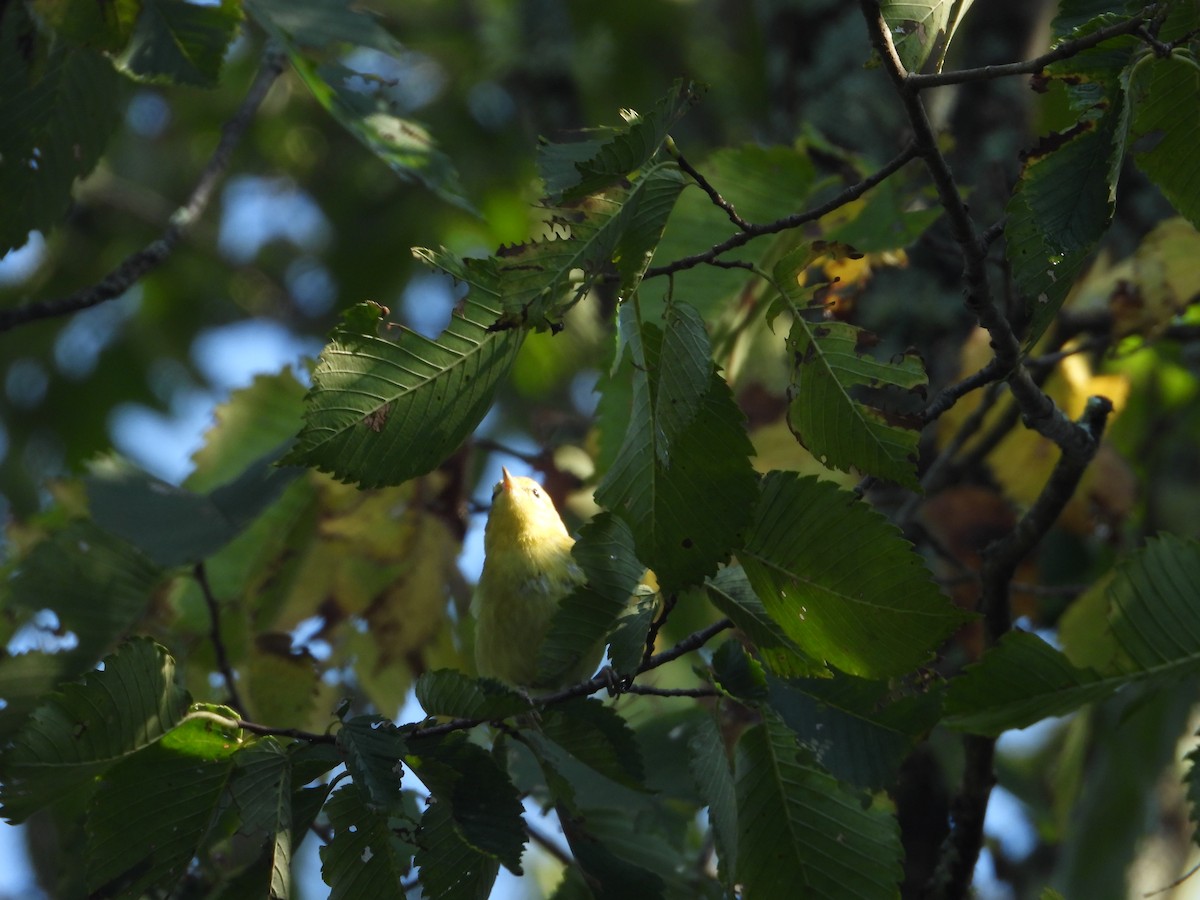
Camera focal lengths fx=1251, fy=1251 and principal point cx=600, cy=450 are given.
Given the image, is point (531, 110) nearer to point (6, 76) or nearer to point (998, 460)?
point (998, 460)

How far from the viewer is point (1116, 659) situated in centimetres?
143

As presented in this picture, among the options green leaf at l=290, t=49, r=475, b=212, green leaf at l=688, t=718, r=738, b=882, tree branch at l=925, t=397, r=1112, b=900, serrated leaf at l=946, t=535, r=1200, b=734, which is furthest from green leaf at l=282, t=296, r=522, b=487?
tree branch at l=925, t=397, r=1112, b=900

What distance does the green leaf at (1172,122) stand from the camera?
1292mm

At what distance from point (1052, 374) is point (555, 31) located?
2501mm

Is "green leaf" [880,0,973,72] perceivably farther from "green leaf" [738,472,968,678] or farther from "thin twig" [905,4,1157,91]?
"green leaf" [738,472,968,678]

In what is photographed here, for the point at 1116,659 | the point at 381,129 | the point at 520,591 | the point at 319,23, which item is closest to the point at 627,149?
the point at 1116,659

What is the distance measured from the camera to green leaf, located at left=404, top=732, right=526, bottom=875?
1.35 meters

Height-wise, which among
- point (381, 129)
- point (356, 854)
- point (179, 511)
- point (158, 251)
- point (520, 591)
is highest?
point (381, 129)

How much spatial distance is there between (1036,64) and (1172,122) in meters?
0.21

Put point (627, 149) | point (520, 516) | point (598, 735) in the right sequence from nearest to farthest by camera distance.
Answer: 1. point (627, 149)
2. point (598, 735)
3. point (520, 516)

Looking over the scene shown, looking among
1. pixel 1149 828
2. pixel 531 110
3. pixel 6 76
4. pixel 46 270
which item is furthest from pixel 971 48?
pixel 46 270

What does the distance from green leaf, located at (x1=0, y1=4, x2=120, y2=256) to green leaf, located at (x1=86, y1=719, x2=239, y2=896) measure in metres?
0.97

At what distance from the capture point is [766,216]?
7.97 ft

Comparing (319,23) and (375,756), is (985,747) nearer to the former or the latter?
(375,756)
